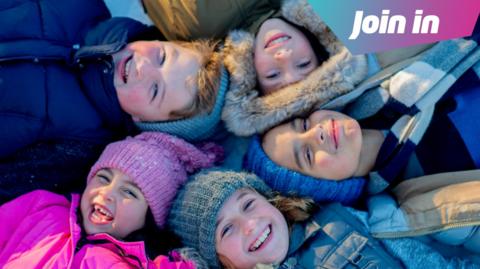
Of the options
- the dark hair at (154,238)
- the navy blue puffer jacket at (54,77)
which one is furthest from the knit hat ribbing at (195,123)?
the dark hair at (154,238)

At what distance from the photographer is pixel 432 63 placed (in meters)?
1.41

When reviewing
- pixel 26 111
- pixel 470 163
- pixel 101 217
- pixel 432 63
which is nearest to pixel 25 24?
pixel 26 111

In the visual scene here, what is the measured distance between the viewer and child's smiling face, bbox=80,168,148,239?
1.39m

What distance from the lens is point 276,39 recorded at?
1.52 metres

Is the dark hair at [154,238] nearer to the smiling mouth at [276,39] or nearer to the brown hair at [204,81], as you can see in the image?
the brown hair at [204,81]

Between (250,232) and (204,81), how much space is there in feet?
1.39

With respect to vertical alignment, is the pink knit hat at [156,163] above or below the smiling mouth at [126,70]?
below

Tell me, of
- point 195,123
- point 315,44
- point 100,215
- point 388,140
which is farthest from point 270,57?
point 100,215

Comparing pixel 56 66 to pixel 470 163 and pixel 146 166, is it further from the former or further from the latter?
pixel 470 163

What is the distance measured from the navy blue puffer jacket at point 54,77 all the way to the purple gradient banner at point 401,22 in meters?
0.64

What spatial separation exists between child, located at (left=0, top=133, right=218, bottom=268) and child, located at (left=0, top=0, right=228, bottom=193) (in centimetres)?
8

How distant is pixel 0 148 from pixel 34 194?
0.15m

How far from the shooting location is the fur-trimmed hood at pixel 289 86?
1.46 meters

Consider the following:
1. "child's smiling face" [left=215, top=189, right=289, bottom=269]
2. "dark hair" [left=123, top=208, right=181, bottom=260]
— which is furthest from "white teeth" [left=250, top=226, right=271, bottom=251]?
"dark hair" [left=123, top=208, right=181, bottom=260]
